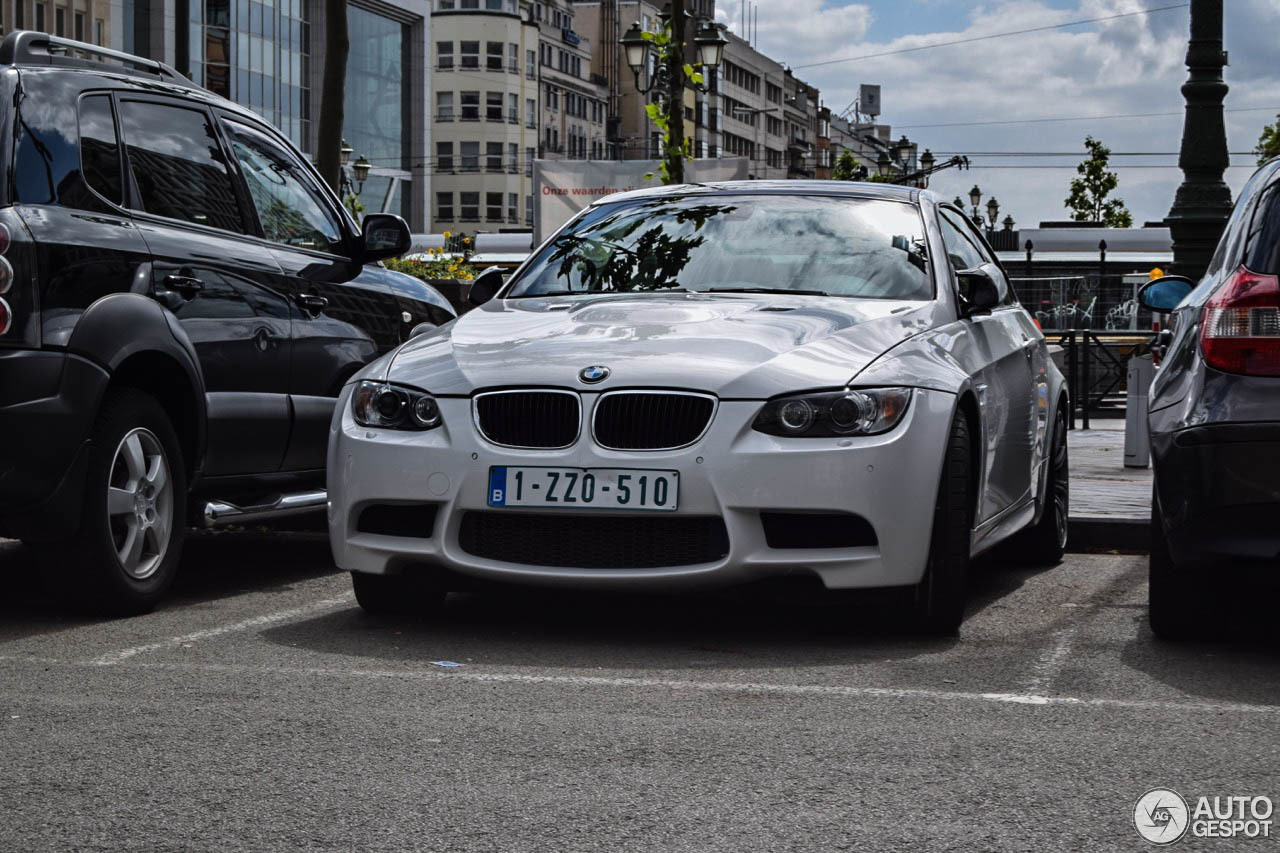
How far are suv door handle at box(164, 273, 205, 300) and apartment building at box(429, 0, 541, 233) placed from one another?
103 metres

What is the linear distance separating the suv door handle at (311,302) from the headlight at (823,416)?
276cm

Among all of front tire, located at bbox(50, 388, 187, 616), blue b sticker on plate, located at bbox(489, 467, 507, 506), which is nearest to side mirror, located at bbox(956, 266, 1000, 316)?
blue b sticker on plate, located at bbox(489, 467, 507, 506)

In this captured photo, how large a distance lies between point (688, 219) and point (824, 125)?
517 feet

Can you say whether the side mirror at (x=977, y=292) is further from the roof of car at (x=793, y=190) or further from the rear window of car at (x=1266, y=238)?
the rear window of car at (x=1266, y=238)

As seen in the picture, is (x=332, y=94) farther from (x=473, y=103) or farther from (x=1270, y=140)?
(x=473, y=103)

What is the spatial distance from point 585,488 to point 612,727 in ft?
4.34

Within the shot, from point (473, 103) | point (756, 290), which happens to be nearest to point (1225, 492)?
point (756, 290)

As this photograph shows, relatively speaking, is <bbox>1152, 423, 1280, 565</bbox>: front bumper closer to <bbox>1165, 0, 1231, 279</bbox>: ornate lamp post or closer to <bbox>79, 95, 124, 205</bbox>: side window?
<bbox>79, 95, 124, 205</bbox>: side window

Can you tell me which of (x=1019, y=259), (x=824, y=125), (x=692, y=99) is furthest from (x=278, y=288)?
(x=824, y=125)

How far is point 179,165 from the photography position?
7.50 m

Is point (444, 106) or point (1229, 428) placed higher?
point (444, 106)

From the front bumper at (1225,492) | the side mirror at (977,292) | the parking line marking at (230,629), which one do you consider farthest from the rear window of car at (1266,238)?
the parking line marking at (230,629)

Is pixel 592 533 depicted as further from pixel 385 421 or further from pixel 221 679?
pixel 221 679

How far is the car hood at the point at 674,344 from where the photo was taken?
19.6ft
